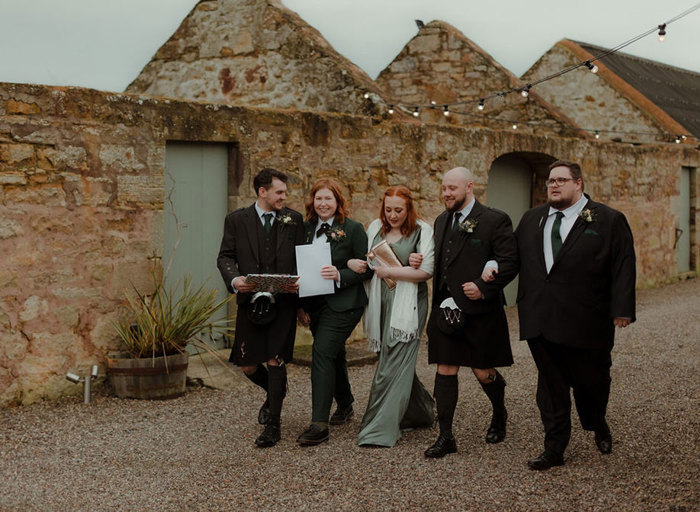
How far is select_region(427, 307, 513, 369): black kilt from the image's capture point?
15.6 ft

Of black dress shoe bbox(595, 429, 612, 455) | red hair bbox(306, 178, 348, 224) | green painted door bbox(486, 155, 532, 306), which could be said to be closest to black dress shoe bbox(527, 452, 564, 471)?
black dress shoe bbox(595, 429, 612, 455)

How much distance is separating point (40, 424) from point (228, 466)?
176cm

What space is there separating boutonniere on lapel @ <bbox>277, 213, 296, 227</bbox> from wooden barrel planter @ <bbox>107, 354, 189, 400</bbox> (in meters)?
1.72

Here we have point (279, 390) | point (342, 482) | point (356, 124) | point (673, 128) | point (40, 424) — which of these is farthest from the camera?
point (673, 128)

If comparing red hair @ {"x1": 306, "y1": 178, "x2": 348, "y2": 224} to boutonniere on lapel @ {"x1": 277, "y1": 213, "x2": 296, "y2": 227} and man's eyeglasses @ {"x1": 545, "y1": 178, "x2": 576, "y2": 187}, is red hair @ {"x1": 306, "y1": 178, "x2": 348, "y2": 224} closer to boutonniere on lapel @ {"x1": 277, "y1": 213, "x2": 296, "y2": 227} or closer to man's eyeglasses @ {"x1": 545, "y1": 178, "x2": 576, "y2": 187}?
boutonniere on lapel @ {"x1": 277, "y1": 213, "x2": 296, "y2": 227}

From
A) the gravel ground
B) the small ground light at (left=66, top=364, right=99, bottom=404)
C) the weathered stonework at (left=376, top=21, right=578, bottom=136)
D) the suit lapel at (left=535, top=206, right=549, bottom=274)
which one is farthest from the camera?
the weathered stonework at (left=376, top=21, right=578, bottom=136)

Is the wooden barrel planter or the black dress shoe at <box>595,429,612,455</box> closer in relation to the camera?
the black dress shoe at <box>595,429,612,455</box>

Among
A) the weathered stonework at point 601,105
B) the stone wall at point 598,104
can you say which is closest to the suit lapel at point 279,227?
the weathered stonework at point 601,105

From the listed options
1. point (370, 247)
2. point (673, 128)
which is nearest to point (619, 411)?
point (370, 247)

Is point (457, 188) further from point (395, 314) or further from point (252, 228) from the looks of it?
point (252, 228)

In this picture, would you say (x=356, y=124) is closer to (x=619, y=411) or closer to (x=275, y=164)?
(x=275, y=164)

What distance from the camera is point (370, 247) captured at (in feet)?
16.9

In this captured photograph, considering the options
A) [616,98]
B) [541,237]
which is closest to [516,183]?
[616,98]

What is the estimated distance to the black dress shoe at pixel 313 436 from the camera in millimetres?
4992
